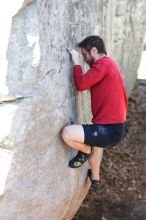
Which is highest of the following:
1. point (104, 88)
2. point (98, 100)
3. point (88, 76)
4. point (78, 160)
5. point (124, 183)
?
point (88, 76)

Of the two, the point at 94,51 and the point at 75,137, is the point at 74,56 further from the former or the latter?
the point at 75,137

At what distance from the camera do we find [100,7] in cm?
536

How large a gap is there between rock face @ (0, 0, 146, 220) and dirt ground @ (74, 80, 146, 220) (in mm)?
973

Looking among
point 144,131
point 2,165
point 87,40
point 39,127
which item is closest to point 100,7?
point 87,40

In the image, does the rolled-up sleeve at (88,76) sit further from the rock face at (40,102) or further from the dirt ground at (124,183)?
the dirt ground at (124,183)

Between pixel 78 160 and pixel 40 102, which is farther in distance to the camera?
pixel 78 160

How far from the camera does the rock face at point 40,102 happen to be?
3.63 m

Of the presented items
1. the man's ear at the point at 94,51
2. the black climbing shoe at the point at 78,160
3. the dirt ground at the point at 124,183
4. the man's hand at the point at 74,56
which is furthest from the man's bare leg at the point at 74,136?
the dirt ground at the point at 124,183

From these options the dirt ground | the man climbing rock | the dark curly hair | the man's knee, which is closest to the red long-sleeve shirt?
the man climbing rock

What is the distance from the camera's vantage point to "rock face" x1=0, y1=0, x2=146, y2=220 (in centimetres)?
363

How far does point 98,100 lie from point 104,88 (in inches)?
5.2

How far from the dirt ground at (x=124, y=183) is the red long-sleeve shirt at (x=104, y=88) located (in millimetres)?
1843

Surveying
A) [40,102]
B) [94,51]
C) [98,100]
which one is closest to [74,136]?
[98,100]

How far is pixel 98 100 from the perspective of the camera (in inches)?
181
